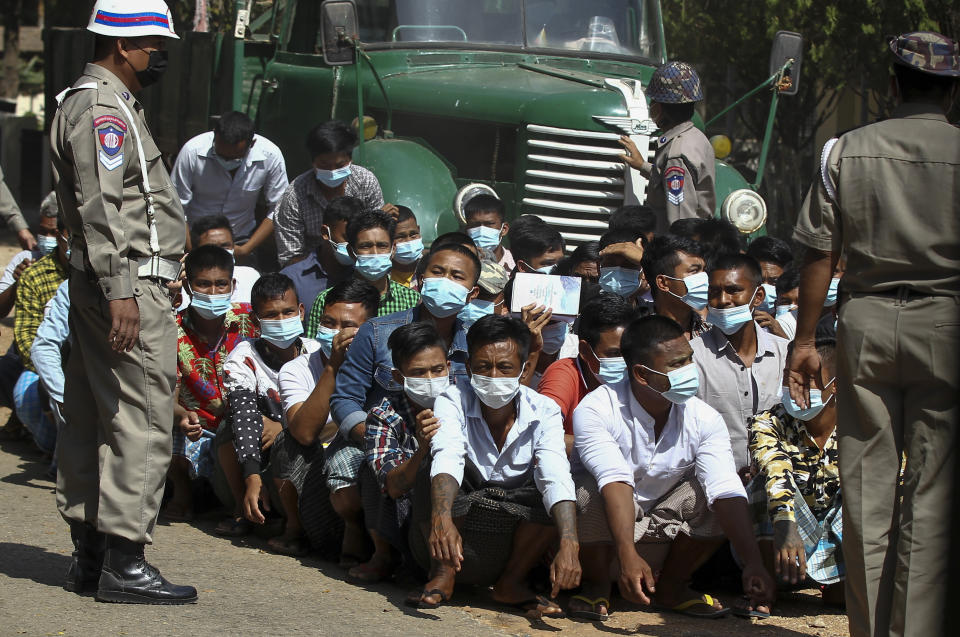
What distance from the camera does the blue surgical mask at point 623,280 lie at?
6.65 metres

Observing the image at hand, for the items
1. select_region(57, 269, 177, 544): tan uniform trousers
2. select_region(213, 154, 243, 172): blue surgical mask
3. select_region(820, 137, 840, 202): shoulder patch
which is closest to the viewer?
select_region(820, 137, 840, 202): shoulder patch

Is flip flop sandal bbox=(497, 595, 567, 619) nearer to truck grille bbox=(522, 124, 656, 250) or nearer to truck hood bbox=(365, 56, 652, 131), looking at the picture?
truck grille bbox=(522, 124, 656, 250)

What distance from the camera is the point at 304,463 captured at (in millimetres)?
5605

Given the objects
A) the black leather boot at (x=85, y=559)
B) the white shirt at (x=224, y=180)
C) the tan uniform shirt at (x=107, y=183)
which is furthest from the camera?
the white shirt at (x=224, y=180)

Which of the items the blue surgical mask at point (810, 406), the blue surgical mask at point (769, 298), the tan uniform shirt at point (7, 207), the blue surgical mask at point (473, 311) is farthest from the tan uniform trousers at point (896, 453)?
the tan uniform shirt at point (7, 207)

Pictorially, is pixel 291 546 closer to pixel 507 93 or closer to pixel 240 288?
pixel 240 288

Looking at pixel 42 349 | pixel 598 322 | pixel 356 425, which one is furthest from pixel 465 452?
pixel 42 349

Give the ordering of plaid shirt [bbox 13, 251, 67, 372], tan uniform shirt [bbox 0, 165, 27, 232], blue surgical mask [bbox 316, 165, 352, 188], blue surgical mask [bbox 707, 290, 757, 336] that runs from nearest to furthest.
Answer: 1. blue surgical mask [bbox 707, 290, 757, 336]
2. tan uniform shirt [bbox 0, 165, 27, 232]
3. plaid shirt [bbox 13, 251, 67, 372]
4. blue surgical mask [bbox 316, 165, 352, 188]

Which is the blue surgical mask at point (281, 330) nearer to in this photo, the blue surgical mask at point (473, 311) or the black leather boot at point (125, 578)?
the blue surgical mask at point (473, 311)

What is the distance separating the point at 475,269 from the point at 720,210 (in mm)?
2781

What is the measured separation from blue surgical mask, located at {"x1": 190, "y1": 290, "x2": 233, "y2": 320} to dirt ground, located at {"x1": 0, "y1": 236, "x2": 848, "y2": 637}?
101 centimetres

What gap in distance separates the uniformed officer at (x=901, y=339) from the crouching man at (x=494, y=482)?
42.1 inches

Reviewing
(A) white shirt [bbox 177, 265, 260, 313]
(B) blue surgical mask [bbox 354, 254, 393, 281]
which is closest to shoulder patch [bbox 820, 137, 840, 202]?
(B) blue surgical mask [bbox 354, 254, 393, 281]

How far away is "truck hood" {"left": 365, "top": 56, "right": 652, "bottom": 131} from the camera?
27.4 ft
